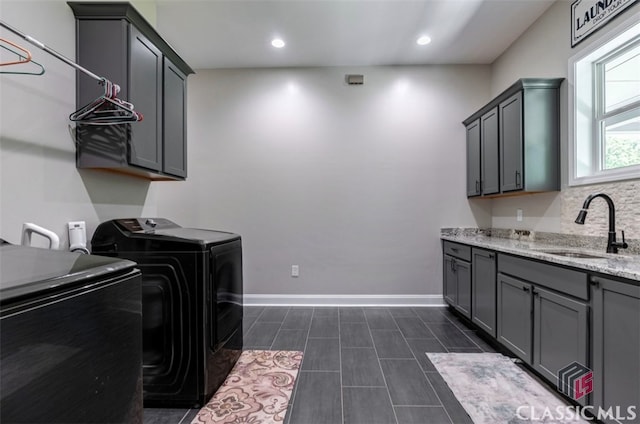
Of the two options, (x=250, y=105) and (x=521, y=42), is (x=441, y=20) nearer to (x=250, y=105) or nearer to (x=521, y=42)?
(x=521, y=42)

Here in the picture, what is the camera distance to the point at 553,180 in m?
2.63

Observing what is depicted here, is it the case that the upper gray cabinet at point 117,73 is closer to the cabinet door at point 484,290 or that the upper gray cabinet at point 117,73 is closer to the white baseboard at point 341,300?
the white baseboard at point 341,300

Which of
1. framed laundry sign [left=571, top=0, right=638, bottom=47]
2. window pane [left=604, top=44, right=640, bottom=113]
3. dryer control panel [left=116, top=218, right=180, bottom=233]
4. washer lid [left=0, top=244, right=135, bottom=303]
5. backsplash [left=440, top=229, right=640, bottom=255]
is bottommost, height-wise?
backsplash [left=440, top=229, right=640, bottom=255]

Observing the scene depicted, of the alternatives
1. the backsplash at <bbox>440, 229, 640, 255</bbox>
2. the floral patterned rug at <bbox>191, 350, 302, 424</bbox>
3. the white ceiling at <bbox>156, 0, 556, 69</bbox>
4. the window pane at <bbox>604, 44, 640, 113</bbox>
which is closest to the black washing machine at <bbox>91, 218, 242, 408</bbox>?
the floral patterned rug at <bbox>191, 350, 302, 424</bbox>

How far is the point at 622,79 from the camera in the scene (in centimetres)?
223

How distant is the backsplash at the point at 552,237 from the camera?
202 cm

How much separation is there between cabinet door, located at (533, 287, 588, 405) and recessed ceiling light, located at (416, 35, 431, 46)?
2.68m

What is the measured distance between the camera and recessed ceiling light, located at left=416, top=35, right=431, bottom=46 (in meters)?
3.11

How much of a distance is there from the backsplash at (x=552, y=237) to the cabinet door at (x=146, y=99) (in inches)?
129

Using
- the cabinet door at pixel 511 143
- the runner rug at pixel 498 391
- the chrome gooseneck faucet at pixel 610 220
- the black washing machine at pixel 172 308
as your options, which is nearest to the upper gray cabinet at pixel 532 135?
the cabinet door at pixel 511 143

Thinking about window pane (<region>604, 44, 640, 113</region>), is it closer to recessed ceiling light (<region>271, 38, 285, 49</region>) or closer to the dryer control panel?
recessed ceiling light (<region>271, 38, 285, 49</region>)

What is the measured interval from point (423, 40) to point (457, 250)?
7.69 ft

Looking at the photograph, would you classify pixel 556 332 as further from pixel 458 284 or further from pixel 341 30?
pixel 341 30

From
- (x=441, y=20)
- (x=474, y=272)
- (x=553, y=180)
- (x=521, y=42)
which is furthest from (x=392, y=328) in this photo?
(x=521, y=42)
